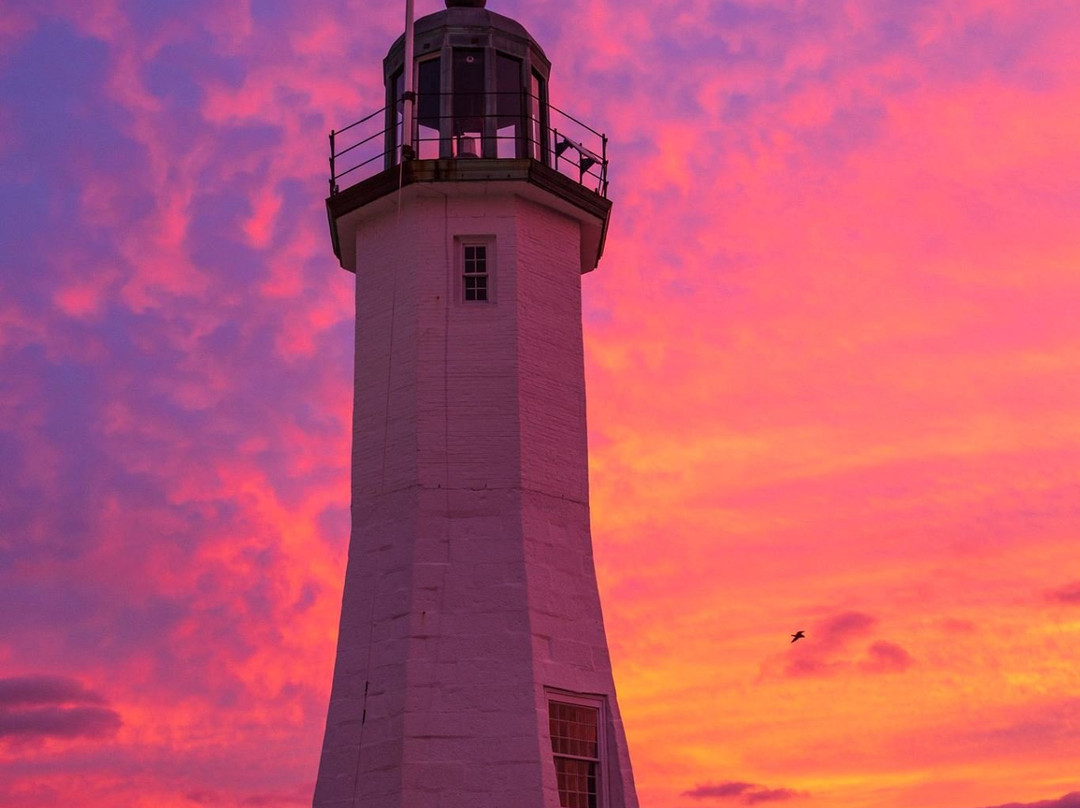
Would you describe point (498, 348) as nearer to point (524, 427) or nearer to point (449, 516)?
point (524, 427)

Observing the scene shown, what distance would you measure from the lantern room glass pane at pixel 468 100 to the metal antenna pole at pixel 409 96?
1.37 meters

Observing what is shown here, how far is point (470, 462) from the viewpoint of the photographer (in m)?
29.1

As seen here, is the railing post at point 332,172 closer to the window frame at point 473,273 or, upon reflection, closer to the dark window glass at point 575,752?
the window frame at point 473,273

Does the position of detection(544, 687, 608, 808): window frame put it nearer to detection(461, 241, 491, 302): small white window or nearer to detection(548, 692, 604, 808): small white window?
detection(548, 692, 604, 808): small white window

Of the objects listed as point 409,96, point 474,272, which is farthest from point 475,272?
point 409,96

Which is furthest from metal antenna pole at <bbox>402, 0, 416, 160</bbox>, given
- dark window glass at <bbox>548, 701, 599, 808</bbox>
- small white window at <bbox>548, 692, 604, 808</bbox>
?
dark window glass at <bbox>548, 701, 599, 808</bbox>

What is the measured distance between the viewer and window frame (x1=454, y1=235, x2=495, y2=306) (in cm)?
3017

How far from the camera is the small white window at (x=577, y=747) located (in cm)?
2758

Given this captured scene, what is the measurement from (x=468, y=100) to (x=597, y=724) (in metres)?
13.5

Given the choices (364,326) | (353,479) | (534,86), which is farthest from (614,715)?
(534,86)

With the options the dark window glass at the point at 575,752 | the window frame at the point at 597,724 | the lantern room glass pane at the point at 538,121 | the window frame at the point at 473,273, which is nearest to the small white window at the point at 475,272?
the window frame at the point at 473,273

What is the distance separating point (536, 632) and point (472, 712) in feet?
6.40

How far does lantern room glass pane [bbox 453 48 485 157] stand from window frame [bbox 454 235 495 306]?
244cm

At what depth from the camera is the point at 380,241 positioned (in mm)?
31344
